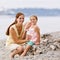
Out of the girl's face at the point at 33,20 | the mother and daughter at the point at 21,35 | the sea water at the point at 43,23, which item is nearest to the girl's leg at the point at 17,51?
the mother and daughter at the point at 21,35

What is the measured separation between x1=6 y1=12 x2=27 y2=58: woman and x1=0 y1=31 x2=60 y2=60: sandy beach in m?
0.06

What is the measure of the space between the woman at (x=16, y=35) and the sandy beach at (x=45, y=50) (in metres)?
0.06

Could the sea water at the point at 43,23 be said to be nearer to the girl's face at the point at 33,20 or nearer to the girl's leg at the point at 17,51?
the girl's face at the point at 33,20

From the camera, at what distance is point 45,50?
2.09m

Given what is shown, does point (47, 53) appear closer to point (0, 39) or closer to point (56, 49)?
point (56, 49)

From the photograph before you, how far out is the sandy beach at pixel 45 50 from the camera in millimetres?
2035

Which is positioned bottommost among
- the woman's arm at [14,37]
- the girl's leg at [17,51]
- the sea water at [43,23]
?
the girl's leg at [17,51]

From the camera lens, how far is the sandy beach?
204 cm

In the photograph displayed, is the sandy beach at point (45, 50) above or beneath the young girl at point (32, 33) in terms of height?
beneath

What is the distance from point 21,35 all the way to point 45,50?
0.30 meters

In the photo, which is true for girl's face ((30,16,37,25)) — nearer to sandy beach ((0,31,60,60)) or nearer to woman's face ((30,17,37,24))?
woman's face ((30,17,37,24))

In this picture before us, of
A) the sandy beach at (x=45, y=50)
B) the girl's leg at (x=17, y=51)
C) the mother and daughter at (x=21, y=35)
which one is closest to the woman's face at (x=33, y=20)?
the mother and daughter at (x=21, y=35)

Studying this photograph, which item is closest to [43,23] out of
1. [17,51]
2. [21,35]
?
[21,35]
